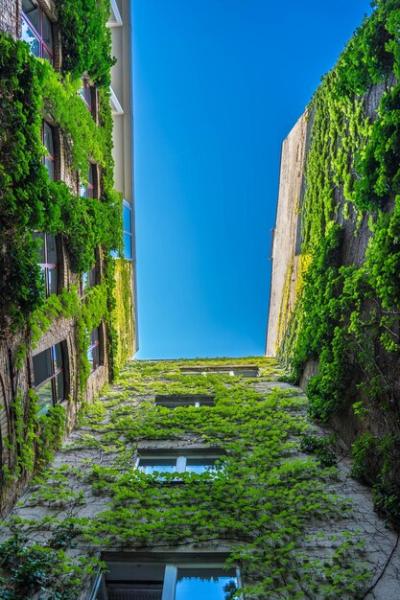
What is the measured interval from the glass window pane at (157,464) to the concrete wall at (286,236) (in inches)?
278

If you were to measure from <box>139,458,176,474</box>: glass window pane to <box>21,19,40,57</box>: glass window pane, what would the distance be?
869 centimetres

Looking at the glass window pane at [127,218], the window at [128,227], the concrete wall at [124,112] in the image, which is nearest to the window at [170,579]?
the concrete wall at [124,112]

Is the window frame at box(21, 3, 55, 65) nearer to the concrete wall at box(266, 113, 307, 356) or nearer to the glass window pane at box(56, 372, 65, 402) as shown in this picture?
the glass window pane at box(56, 372, 65, 402)

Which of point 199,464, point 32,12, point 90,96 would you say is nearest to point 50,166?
point 32,12

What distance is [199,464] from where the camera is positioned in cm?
870

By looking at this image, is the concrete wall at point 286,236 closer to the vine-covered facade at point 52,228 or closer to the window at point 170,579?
the vine-covered facade at point 52,228

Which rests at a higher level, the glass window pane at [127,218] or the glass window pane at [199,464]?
the glass window pane at [127,218]

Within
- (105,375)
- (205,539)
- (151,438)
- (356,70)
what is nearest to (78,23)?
(356,70)

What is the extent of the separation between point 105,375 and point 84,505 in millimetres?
5555

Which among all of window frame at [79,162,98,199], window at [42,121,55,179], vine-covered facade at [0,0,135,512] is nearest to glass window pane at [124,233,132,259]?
vine-covered facade at [0,0,135,512]

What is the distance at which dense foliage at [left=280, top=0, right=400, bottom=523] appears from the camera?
274 inches

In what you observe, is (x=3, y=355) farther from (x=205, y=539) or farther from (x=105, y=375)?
(x=105, y=375)

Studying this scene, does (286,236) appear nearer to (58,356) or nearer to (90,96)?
(90,96)

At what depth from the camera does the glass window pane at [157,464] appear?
8566 millimetres
